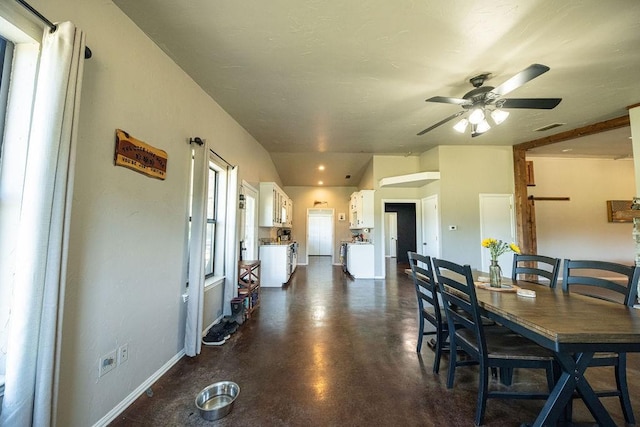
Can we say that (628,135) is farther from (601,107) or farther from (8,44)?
(8,44)

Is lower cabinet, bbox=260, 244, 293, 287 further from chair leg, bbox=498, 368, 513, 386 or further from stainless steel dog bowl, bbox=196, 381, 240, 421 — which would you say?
chair leg, bbox=498, 368, 513, 386

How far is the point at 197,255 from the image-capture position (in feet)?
7.78

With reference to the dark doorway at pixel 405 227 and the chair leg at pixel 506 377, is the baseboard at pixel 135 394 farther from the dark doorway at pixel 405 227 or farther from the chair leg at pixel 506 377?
the dark doorway at pixel 405 227

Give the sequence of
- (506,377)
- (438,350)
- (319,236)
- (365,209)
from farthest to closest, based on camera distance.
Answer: (319,236) < (365,209) < (438,350) < (506,377)

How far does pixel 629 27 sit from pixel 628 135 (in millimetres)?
4254

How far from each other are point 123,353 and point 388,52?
10.5ft

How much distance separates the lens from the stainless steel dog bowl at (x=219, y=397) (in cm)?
160

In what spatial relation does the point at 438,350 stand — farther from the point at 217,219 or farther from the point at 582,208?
the point at 582,208

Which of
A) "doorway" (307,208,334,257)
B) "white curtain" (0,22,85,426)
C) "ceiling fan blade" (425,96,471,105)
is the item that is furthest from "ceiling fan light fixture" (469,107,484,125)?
"doorway" (307,208,334,257)

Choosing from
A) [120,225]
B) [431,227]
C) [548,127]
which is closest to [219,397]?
[120,225]


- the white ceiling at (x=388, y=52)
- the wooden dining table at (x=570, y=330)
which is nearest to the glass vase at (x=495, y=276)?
the wooden dining table at (x=570, y=330)

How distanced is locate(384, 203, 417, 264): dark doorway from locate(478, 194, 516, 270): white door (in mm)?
4622

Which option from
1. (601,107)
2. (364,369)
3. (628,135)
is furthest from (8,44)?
(628,135)

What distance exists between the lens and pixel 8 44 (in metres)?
1.18
